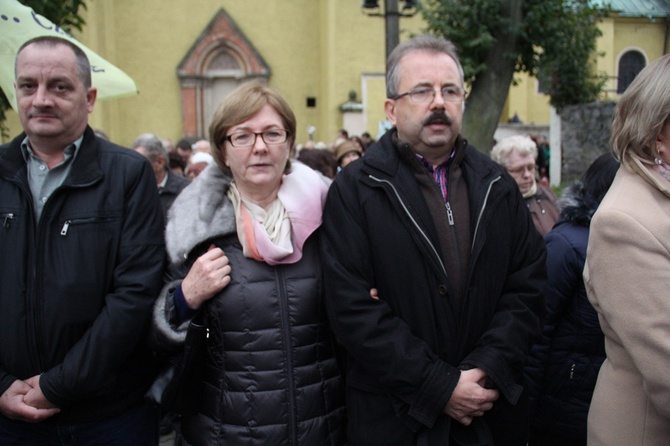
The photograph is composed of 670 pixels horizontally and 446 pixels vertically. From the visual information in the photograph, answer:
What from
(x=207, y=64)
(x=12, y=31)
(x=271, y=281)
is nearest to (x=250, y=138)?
(x=271, y=281)

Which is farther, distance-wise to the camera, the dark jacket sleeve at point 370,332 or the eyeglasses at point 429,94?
the eyeglasses at point 429,94

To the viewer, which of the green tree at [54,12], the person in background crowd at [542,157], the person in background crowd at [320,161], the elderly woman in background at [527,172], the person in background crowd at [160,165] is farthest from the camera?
the person in background crowd at [542,157]

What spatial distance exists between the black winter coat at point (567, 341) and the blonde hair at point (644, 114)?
0.79 metres

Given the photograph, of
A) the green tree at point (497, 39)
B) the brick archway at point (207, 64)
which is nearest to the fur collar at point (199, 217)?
the green tree at point (497, 39)

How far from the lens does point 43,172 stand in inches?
98.9

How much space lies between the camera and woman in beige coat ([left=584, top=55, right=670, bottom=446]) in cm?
193

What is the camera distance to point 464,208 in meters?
2.46

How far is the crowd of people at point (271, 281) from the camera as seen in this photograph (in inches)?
92.1

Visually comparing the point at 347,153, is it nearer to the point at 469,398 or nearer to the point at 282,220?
the point at 282,220

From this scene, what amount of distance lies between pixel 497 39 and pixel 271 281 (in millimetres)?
9153

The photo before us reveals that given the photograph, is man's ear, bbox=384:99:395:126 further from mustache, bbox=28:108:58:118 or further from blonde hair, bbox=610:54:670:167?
mustache, bbox=28:108:58:118

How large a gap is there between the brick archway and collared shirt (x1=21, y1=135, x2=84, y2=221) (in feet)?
67.0

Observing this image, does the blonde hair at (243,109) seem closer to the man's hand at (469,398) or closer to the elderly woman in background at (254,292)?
the elderly woman in background at (254,292)

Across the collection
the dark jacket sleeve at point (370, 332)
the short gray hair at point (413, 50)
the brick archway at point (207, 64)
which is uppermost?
the brick archway at point (207, 64)
